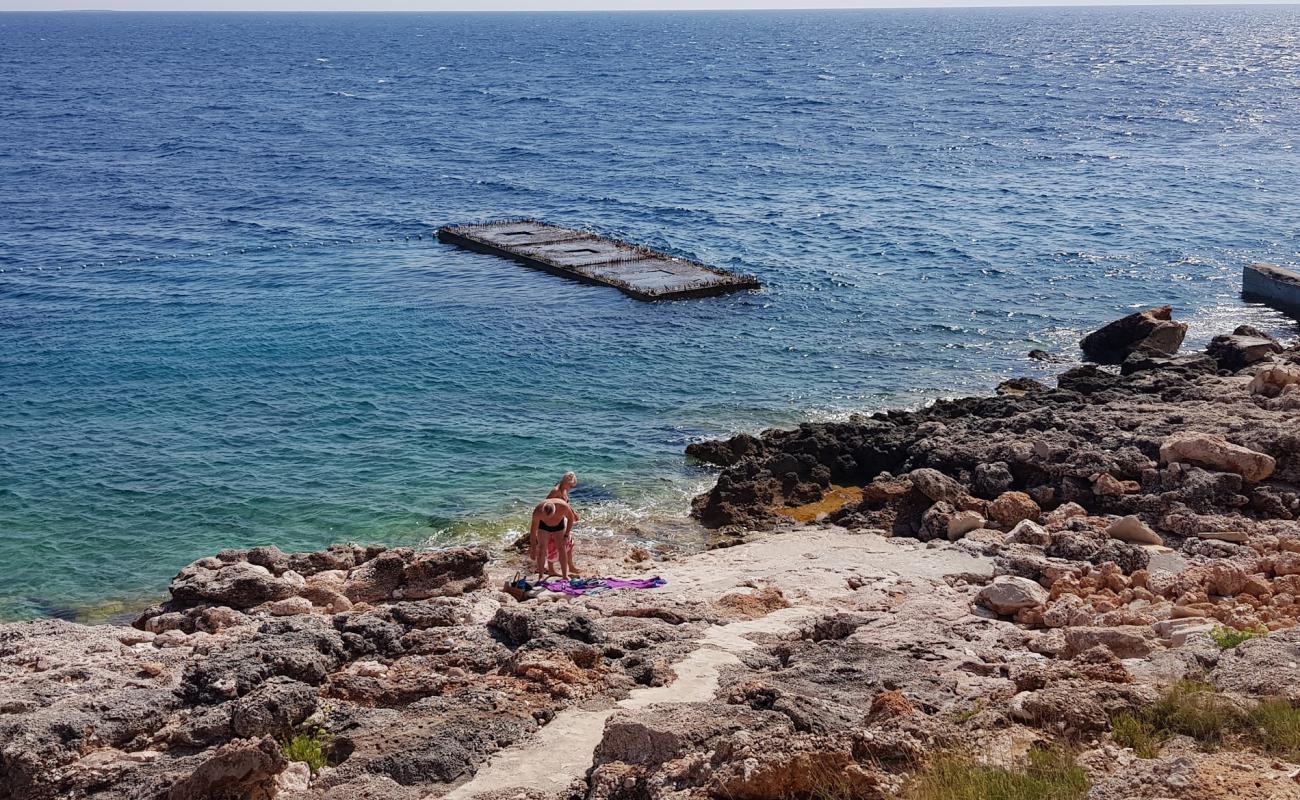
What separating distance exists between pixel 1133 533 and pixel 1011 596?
439 cm

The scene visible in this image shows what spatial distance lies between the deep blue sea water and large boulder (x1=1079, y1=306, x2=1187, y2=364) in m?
1.18

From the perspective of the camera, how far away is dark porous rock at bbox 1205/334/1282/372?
1168 inches

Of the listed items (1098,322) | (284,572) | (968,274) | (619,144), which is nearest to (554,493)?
(284,572)

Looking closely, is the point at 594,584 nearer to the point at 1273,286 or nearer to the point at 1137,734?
the point at 1137,734

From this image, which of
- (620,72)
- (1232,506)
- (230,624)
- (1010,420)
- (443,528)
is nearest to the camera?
(230,624)

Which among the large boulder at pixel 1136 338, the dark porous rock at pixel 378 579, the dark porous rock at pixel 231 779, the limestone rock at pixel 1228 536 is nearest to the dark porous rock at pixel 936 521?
the limestone rock at pixel 1228 536

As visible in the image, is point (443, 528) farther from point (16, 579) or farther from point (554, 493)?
point (16, 579)

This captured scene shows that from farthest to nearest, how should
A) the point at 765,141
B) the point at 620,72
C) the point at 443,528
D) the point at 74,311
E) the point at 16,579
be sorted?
the point at 620,72, the point at 765,141, the point at 74,311, the point at 443,528, the point at 16,579

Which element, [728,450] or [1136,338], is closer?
[728,450]

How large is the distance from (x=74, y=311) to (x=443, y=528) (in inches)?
820

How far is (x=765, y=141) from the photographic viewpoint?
7900cm

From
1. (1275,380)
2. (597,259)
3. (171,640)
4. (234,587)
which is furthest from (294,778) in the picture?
(597,259)

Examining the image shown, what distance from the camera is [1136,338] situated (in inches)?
1314

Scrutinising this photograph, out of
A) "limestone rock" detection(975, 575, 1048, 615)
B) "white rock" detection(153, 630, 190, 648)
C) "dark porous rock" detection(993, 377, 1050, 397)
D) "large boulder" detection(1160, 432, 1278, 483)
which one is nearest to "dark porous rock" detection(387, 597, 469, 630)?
"white rock" detection(153, 630, 190, 648)
